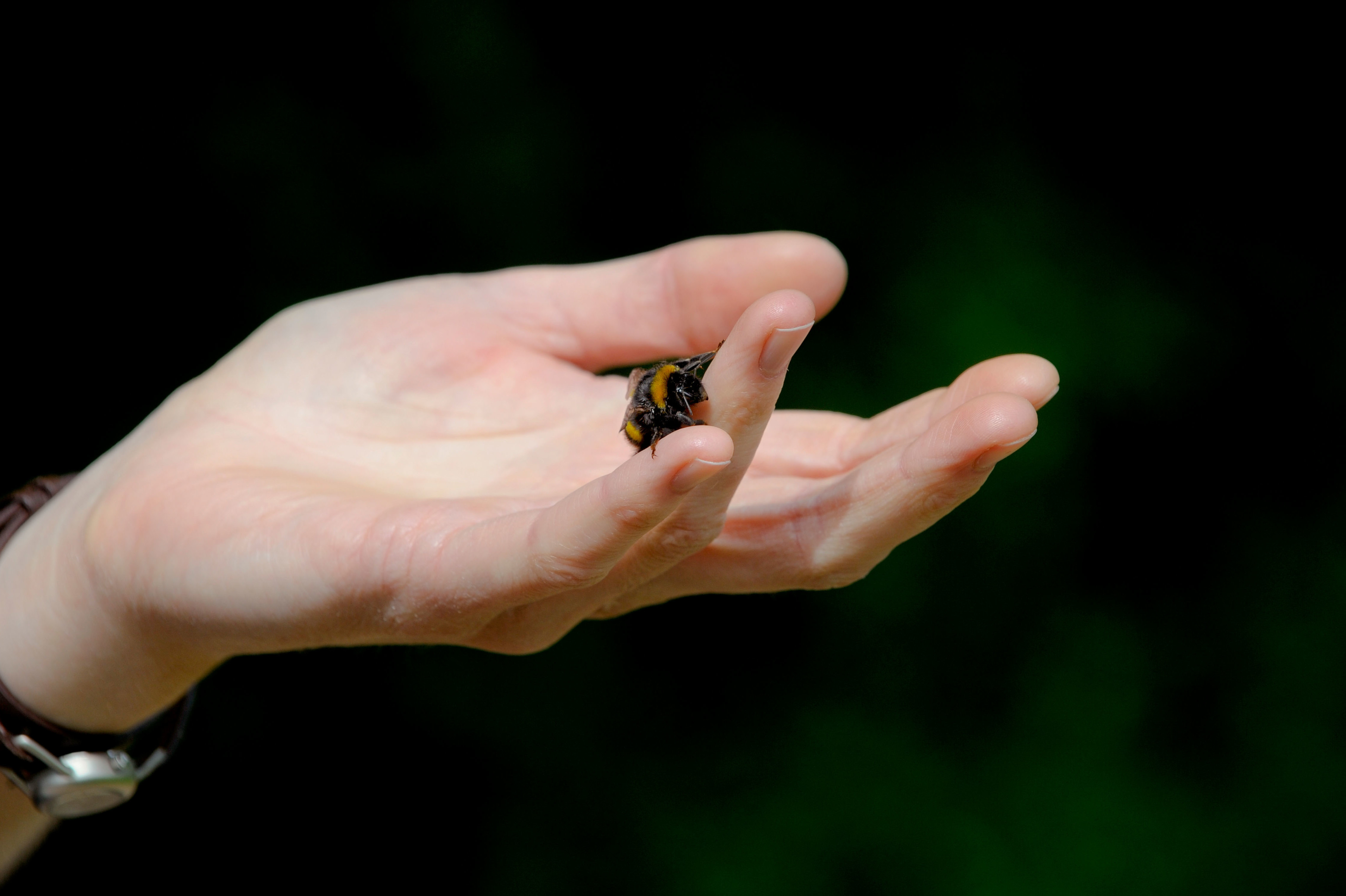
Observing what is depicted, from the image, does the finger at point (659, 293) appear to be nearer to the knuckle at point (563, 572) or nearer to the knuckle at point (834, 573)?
the knuckle at point (834, 573)

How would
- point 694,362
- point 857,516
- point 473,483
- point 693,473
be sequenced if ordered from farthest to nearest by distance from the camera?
1. point 473,483
2. point 694,362
3. point 857,516
4. point 693,473

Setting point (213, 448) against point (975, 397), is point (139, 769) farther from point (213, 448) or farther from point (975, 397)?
point (975, 397)

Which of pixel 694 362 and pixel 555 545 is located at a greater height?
pixel 694 362

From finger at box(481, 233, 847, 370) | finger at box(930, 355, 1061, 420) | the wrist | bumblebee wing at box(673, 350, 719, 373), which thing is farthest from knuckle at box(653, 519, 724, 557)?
the wrist

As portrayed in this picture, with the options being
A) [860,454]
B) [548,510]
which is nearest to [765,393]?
[548,510]

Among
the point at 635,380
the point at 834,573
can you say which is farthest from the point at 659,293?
the point at 834,573

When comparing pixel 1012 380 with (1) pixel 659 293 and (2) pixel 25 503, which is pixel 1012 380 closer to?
(1) pixel 659 293
